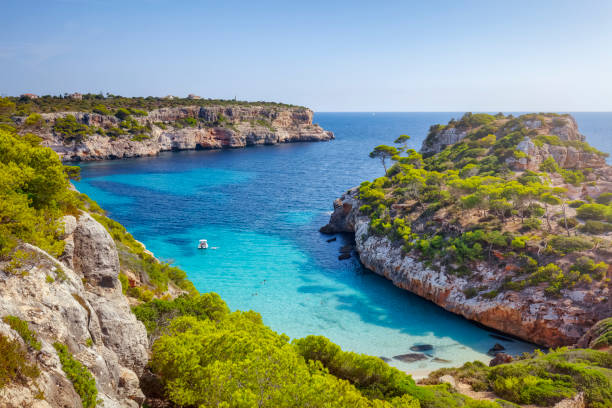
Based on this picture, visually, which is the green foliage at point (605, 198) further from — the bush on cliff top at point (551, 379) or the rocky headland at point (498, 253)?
the bush on cliff top at point (551, 379)

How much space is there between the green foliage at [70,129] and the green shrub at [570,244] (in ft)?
337

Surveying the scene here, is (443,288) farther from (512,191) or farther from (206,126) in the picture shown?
(206,126)

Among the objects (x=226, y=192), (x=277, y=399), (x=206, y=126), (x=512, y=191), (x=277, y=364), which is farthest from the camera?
(x=206, y=126)

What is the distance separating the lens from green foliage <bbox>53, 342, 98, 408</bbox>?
25.2 ft

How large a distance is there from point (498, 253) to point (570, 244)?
490 centimetres

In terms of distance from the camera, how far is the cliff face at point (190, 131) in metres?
94.0

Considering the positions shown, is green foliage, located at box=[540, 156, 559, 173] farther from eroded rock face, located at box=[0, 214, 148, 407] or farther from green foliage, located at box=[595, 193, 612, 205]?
eroded rock face, located at box=[0, 214, 148, 407]

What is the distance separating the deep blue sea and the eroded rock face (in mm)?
16054

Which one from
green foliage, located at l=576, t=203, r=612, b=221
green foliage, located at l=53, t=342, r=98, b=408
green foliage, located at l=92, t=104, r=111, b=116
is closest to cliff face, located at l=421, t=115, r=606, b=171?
green foliage, located at l=576, t=203, r=612, b=221

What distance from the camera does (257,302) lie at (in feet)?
99.1


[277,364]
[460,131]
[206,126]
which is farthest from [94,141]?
[277,364]

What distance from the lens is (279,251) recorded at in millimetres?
41094

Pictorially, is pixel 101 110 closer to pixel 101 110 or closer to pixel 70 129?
pixel 101 110

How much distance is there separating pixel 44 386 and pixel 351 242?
38.8m
